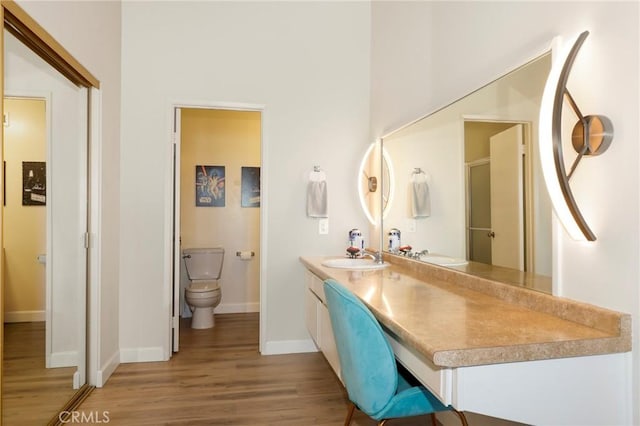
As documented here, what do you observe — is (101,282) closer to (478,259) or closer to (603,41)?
(478,259)

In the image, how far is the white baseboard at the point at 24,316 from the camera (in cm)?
162

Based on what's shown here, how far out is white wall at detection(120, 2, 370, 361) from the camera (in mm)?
2963

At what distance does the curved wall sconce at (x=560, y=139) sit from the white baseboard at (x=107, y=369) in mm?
2799

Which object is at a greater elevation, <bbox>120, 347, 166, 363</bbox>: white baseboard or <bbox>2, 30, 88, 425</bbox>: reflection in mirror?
<bbox>2, 30, 88, 425</bbox>: reflection in mirror

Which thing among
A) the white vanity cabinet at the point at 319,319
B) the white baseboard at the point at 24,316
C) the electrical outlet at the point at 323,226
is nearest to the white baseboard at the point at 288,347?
the white vanity cabinet at the point at 319,319

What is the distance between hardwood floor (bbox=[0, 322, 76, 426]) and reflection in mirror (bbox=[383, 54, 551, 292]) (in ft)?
6.96

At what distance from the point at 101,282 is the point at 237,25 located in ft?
7.40

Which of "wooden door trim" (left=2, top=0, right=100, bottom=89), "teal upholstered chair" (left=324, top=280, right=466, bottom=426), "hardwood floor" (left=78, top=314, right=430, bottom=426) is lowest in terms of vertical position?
"hardwood floor" (left=78, top=314, right=430, bottom=426)

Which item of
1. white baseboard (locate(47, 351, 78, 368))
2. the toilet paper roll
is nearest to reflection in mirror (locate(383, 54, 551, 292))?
white baseboard (locate(47, 351, 78, 368))

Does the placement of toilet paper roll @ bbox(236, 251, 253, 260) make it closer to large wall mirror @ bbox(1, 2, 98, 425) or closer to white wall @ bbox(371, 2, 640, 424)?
large wall mirror @ bbox(1, 2, 98, 425)

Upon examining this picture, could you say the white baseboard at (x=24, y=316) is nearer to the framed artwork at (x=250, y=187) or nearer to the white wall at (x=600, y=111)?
the white wall at (x=600, y=111)

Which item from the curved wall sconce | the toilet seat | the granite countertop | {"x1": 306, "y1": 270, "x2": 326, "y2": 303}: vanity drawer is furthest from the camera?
the toilet seat

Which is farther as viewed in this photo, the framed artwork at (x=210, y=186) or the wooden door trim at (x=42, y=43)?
the framed artwork at (x=210, y=186)

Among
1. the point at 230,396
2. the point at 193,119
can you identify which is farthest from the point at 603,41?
the point at 193,119
